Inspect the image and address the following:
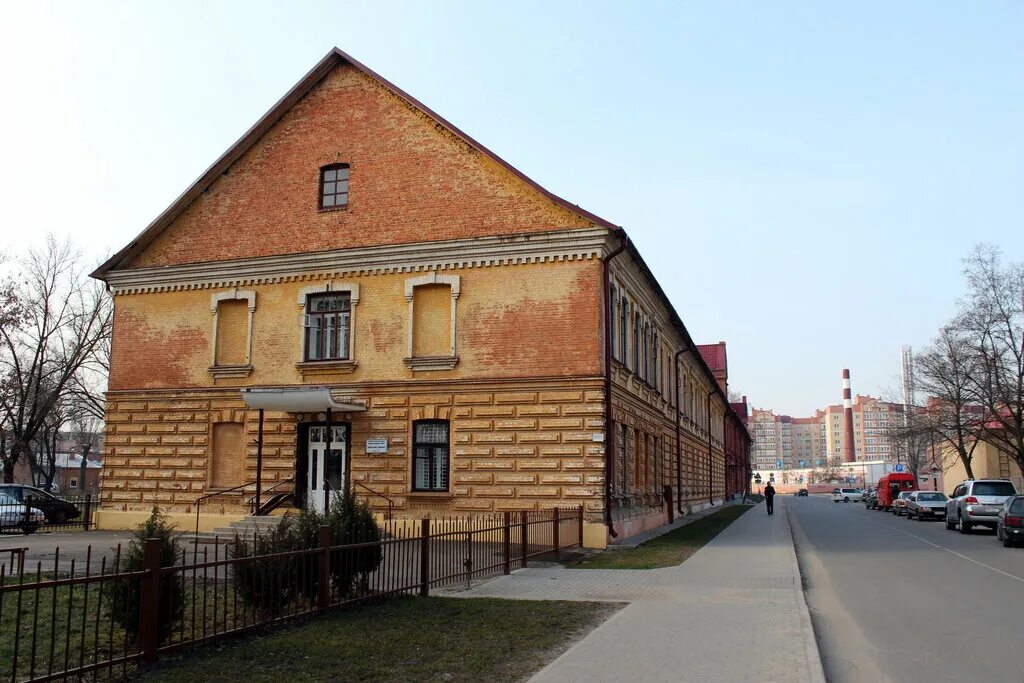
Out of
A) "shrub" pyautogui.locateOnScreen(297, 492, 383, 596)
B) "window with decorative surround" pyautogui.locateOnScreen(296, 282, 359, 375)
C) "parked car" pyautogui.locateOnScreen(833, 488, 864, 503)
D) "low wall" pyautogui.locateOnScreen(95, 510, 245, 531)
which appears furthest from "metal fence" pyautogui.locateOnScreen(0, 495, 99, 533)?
"parked car" pyautogui.locateOnScreen(833, 488, 864, 503)

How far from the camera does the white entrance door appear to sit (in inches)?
877

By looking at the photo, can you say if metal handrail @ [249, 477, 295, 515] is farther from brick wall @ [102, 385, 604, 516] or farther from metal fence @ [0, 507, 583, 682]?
metal fence @ [0, 507, 583, 682]

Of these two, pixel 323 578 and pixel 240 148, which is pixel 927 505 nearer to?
pixel 240 148

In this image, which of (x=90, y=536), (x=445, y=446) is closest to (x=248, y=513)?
(x=90, y=536)

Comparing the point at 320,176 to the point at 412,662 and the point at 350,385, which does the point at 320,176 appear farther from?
the point at 412,662

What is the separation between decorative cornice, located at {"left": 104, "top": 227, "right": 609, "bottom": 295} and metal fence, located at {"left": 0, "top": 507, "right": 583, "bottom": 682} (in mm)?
8577

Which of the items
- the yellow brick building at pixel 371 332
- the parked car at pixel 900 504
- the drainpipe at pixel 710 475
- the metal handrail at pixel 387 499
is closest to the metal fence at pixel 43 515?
the yellow brick building at pixel 371 332

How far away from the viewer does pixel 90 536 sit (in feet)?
71.8

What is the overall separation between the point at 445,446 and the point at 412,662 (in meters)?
14.1

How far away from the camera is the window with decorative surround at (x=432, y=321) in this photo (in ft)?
70.8

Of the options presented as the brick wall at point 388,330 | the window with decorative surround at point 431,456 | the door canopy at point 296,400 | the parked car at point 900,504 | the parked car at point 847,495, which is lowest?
A: the parked car at point 847,495

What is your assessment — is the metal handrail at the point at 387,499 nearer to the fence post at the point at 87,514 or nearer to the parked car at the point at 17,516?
the fence post at the point at 87,514

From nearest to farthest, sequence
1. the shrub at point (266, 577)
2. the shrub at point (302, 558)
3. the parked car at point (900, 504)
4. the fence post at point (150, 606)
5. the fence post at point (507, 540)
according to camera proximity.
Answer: the fence post at point (150, 606)
the shrub at point (266, 577)
the shrub at point (302, 558)
the fence post at point (507, 540)
the parked car at point (900, 504)

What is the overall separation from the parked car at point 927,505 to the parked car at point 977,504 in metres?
6.80
